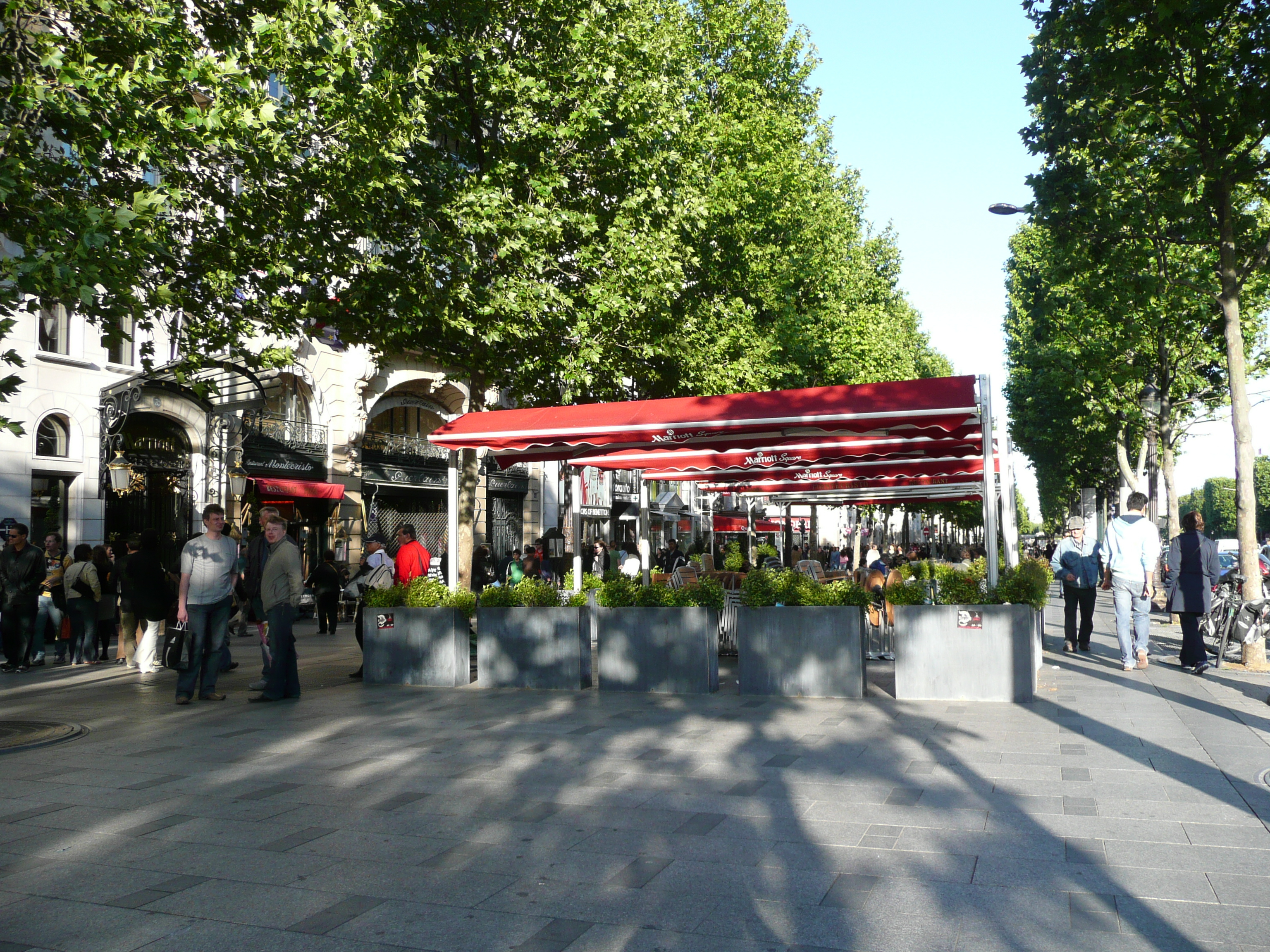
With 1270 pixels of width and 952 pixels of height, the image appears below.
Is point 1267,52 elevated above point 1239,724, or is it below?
above

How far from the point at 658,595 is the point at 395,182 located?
5.42 metres

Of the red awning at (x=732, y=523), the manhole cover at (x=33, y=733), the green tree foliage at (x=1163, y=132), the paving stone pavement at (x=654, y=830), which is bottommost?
the paving stone pavement at (x=654, y=830)

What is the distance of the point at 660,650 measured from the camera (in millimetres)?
9945

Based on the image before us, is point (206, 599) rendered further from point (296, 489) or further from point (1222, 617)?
point (296, 489)

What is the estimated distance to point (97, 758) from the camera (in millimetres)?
7371

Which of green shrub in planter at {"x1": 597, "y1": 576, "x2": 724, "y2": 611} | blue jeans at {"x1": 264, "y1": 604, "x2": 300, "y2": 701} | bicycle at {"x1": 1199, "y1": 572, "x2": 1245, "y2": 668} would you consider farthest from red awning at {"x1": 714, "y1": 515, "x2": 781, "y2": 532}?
blue jeans at {"x1": 264, "y1": 604, "x2": 300, "y2": 701}

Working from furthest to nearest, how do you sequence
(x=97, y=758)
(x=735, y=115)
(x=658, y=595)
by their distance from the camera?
(x=735, y=115)
(x=658, y=595)
(x=97, y=758)

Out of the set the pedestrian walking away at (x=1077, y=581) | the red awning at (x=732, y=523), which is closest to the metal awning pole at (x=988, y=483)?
the pedestrian walking away at (x=1077, y=581)

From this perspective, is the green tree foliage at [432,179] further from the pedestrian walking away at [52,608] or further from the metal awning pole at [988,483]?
the metal awning pole at [988,483]

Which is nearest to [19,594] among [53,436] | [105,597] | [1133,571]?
[105,597]

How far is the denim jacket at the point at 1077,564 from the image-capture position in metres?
13.6

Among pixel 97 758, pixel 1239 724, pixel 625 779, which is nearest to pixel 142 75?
pixel 97 758

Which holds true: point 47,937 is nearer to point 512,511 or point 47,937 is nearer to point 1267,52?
point 1267,52

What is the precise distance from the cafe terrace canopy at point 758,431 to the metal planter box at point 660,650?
6.15 feet
